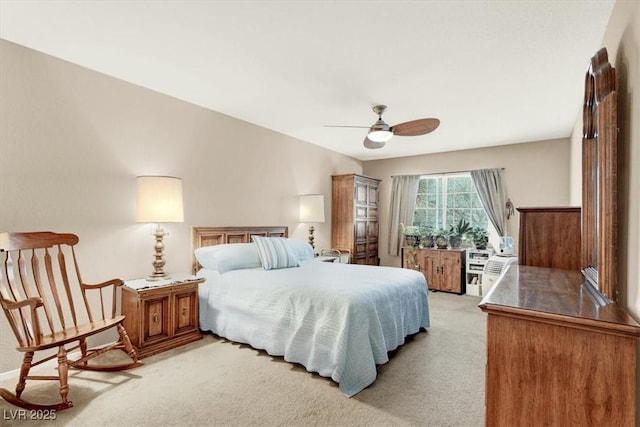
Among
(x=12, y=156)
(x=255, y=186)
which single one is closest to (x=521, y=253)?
(x=255, y=186)

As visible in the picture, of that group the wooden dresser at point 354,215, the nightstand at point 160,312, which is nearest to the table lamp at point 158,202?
the nightstand at point 160,312

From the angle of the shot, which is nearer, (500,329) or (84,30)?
(500,329)

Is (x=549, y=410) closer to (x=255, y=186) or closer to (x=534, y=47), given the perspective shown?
(x=534, y=47)

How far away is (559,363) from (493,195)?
16.5ft

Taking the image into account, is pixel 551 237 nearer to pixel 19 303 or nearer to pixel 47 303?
pixel 19 303

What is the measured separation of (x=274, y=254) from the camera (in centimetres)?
364

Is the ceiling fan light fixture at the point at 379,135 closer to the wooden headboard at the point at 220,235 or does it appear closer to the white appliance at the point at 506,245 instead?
the wooden headboard at the point at 220,235

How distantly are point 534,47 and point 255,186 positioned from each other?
11.2 feet

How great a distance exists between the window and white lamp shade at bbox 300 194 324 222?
2.28 m

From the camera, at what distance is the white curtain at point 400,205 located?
6.43 meters

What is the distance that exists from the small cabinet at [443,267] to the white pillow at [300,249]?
91.1 inches

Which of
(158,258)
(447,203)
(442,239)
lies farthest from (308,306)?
(447,203)

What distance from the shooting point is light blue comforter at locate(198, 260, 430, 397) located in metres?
2.38

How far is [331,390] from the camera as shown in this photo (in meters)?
2.31
